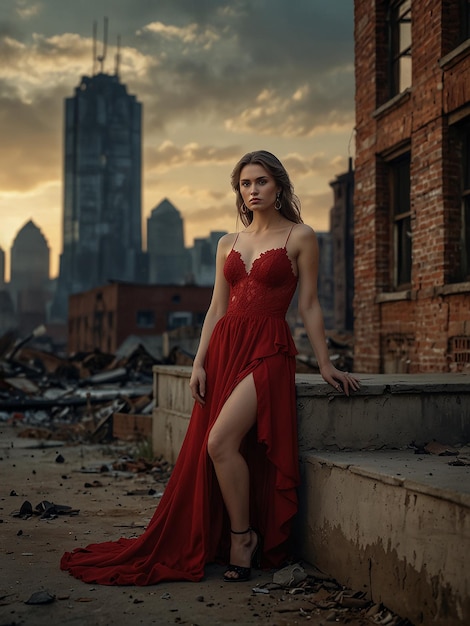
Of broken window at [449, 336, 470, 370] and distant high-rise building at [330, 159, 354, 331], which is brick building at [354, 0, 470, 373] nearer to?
broken window at [449, 336, 470, 370]

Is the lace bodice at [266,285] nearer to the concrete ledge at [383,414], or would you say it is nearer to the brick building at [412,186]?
the concrete ledge at [383,414]

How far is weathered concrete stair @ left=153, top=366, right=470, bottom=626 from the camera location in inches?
126

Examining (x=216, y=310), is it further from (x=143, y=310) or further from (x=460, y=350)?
(x=143, y=310)

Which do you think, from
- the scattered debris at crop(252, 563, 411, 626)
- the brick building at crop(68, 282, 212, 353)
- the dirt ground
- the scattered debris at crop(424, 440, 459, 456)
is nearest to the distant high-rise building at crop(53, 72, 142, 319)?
the brick building at crop(68, 282, 212, 353)

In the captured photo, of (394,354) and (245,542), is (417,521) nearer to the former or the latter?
(245,542)

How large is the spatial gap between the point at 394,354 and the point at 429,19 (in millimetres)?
4672

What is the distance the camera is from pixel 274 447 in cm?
432

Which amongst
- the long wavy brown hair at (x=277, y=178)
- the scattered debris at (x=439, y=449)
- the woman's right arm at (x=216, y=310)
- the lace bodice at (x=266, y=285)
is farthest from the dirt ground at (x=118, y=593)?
the long wavy brown hair at (x=277, y=178)

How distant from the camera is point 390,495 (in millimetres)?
3635

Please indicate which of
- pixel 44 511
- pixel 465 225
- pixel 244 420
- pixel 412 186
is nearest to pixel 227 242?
pixel 244 420

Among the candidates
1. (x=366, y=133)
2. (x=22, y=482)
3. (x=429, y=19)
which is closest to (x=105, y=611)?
(x=22, y=482)

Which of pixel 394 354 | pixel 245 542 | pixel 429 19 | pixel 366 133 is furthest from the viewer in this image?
pixel 366 133

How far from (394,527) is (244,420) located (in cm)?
109

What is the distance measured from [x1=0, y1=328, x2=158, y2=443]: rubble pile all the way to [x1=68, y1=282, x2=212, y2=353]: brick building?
27128 mm
